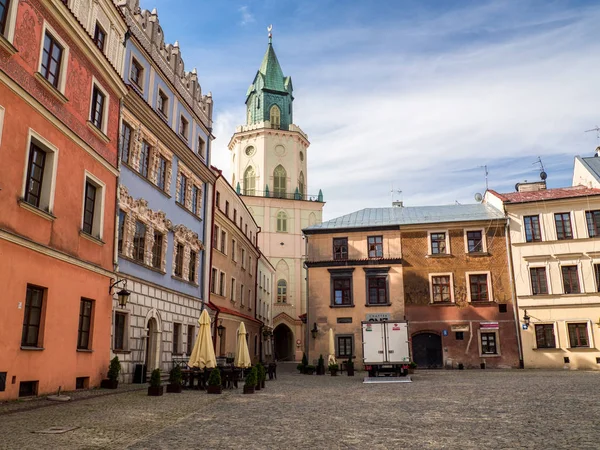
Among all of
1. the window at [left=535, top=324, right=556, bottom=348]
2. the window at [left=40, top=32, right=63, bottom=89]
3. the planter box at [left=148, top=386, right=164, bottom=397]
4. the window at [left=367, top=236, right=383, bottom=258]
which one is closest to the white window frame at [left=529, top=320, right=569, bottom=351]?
the window at [left=535, top=324, right=556, bottom=348]

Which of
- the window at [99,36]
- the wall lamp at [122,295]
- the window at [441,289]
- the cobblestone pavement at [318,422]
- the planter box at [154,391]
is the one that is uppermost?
the window at [99,36]

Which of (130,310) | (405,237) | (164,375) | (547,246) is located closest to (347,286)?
(405,237)

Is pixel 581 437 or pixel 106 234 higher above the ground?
pixel 106 234

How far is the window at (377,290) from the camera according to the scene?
35.8 m

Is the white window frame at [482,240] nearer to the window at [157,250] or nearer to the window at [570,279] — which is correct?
the window at [570,279]

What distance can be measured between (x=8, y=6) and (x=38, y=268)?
6374 millimetres

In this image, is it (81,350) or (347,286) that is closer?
(81,350)

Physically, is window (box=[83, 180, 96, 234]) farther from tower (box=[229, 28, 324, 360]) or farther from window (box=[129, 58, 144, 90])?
tower (box=[229, 28, 324, 360])

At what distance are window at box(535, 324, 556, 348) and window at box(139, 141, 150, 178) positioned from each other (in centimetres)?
2555

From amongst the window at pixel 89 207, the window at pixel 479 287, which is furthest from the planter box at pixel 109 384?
the window at pixel 479 287

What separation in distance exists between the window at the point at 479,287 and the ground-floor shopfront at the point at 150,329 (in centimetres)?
1843

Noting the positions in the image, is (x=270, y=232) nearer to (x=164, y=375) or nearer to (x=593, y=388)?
(x=164, y=375)

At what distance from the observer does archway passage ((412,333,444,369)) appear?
1346 inches

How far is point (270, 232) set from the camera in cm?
6031
